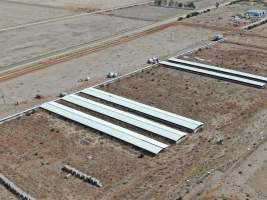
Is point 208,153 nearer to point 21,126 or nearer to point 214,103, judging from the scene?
point 214,103

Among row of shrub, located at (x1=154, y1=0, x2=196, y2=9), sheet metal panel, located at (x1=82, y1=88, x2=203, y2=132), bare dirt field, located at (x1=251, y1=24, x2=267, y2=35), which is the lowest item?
sheet metal panel, located at (x1=82, y1=88, x2=203, y2=132)

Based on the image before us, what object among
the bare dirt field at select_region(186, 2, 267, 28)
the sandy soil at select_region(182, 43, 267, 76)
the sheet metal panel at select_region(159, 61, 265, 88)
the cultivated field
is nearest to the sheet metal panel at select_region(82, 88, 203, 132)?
the cultivated field

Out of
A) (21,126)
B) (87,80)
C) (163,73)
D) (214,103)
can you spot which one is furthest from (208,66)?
(21,126)

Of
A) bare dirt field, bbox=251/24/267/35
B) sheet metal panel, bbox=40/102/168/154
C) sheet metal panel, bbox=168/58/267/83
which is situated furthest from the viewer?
bare dirt field, bbox=251/24/267/35

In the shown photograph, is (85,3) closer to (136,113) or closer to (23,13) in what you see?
(23,13)

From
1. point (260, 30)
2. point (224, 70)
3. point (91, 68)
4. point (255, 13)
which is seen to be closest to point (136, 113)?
point (224, 70)

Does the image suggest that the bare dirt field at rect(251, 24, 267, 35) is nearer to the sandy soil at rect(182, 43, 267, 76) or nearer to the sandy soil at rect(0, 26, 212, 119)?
the sandy soil at rect(0, 26, 212, 119)

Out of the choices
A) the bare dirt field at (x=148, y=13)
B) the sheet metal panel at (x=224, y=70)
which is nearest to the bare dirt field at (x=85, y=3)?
the bare dirt field at (x=148, y=13)

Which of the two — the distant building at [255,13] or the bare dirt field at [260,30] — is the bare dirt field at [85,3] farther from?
the bare dirt field at [260,30]

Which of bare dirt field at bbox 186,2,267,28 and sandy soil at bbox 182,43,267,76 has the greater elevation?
bare dirt field at bbox 186,2,267,28
